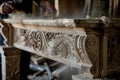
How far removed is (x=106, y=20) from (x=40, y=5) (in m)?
0.82

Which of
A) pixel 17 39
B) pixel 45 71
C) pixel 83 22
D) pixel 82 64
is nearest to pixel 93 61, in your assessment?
pixel 82 64

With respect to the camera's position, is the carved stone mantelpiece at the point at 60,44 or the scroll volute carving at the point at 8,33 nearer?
the carved stone mantelpiece at the point at 60,44

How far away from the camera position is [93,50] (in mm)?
708

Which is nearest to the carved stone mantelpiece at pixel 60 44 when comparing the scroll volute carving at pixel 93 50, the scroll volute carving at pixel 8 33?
the scroll volute carving at pixel 93 50

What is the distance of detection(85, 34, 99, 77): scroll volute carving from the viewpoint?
69 cm

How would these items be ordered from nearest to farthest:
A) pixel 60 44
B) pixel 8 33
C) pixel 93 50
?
1. pixel 93 50
2. pixel 60 44
3. pixel 8 33

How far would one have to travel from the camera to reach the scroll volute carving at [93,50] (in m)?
A: 0.69

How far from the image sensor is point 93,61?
2.35 ft

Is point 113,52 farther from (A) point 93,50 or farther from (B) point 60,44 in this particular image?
(B) point 60,44

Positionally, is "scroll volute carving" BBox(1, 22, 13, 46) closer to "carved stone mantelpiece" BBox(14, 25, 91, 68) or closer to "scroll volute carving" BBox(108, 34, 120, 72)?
"carved stone mantelpiece" BBox(14, 25, 91, 68)

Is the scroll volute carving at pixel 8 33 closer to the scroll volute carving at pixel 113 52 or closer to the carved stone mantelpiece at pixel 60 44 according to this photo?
the carved stone mantelpiece at pixel 60 44

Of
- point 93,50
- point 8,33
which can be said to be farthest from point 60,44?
point 8,33

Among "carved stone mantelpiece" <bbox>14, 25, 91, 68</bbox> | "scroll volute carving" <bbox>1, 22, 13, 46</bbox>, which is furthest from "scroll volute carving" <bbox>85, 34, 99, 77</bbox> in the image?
"scroll volute carving" <bbox>1, 22, 13, 46</bbox>

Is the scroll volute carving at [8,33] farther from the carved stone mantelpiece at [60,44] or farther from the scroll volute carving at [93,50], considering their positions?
the scroll volute carving at [93,50]
